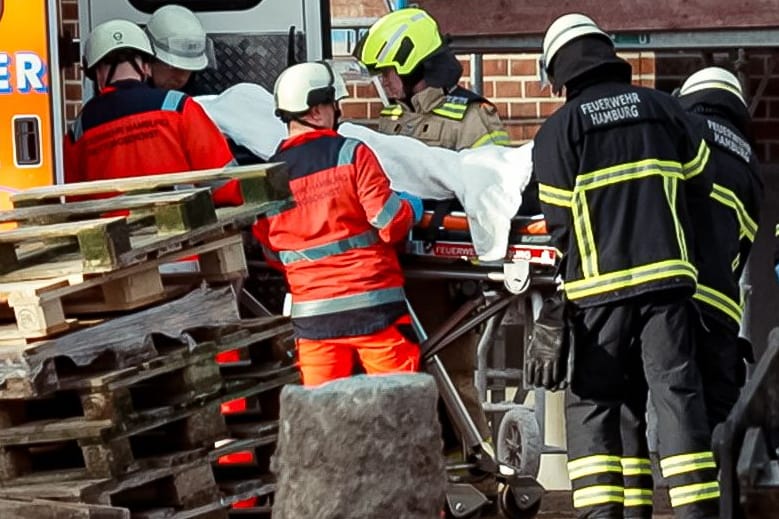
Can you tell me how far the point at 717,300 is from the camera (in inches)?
337

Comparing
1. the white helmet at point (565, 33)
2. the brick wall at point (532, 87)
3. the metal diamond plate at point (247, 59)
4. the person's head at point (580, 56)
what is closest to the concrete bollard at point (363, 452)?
the person's head at point (580, 56)

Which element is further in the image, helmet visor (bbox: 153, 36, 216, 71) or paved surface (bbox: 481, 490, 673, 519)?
paved surface (bbox: 481, 490, 673, 519)

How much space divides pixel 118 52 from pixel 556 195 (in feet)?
7.13

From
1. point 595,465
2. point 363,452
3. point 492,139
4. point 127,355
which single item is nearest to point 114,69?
point 492,139

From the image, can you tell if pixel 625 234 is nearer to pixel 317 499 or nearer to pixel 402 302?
pixel 402 302

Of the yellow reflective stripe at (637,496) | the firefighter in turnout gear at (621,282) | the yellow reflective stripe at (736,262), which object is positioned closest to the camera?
the firefighter in turnout gear at (621,282)

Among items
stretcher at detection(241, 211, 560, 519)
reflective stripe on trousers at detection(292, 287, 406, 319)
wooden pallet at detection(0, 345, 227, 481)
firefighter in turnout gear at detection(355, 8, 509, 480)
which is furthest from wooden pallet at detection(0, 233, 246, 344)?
firefighter in turnout gear at detection(355, 8, 509, 480)

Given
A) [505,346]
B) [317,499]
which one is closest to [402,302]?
[505,346]

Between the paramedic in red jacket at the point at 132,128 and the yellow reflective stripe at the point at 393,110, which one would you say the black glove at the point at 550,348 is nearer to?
the paramedic in red jacket at the point at 132,128

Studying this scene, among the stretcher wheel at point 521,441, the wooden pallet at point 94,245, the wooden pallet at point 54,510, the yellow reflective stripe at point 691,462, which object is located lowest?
the stretcher wheel at point 521,441

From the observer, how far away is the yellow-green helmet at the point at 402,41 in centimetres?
969

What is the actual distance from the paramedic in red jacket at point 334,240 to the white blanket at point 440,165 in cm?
19

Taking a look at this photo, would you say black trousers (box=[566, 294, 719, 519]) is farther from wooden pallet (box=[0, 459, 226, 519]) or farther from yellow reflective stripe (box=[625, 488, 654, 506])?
wooden pallet (box=[0, 459, 226, 519])

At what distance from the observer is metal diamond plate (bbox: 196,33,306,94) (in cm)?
1030
